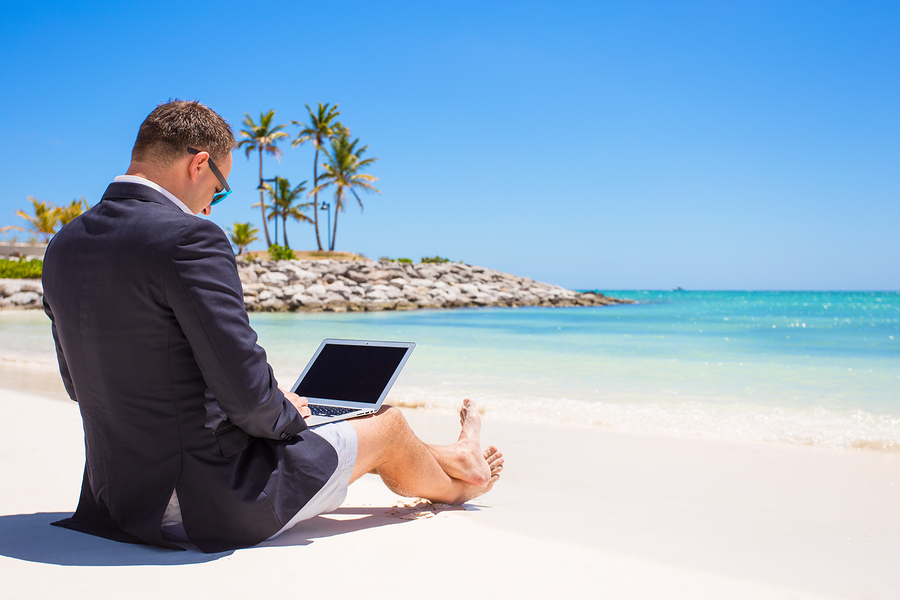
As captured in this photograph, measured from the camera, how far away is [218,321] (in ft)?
4.66

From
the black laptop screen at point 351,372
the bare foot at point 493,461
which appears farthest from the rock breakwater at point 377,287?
the bare foot at point 493,461

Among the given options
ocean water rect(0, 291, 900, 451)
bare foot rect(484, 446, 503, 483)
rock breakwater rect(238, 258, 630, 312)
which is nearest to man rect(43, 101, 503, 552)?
bare foot rect(484, 446, 503, 483)

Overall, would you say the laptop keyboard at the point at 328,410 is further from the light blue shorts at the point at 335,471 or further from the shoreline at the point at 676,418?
the shoreline at the point at 676,418

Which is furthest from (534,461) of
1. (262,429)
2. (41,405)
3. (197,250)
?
(41,405)

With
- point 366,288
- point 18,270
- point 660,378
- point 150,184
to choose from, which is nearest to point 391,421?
point 150,184

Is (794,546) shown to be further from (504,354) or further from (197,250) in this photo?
(504,354)

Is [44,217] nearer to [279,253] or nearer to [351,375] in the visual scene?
[279,253]

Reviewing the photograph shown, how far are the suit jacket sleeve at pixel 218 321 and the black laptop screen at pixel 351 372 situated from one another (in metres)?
0.77

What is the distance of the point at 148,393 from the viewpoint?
1505 mm

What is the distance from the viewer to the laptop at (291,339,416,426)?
7.35 feet

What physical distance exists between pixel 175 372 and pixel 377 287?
24.8 meters

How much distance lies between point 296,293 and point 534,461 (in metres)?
21.2

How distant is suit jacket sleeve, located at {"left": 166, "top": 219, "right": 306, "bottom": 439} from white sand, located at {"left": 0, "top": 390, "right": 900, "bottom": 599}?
54 cm

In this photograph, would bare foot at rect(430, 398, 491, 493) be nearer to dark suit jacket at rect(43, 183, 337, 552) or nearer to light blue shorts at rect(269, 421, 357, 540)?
light blue shorts at rect(269, 421, 357, 540)
